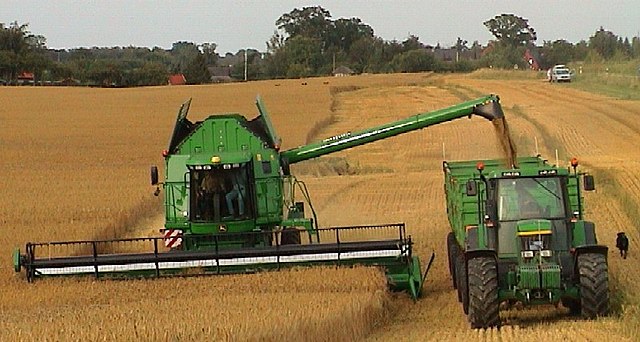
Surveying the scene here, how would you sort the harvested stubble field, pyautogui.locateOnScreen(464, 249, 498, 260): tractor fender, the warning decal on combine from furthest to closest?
the warning decal on combine < pyautogui.locateOnScreen(464, 249, 498, 260): tractor fender < the harvested stubble field

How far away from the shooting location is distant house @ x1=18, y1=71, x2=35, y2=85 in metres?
95.0

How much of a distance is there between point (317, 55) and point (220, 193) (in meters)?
108

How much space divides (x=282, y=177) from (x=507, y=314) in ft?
14.0

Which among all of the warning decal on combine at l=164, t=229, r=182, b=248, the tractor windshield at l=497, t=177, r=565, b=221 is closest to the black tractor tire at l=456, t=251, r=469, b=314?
the tractor windshield at l=497, t=177, r=565, b=221

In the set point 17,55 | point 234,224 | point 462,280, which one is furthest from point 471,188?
point 17,55

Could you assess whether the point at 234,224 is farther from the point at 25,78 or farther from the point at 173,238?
the point at 25,78

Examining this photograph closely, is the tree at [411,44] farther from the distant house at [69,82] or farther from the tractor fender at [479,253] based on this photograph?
the tractor fender at [479,253]

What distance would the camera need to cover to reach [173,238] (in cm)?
1377

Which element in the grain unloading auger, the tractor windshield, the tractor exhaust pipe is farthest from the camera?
the tractor exhaust pipe

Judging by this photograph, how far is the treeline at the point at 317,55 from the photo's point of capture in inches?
3757

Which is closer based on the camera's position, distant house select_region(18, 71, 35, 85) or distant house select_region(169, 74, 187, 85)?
distant house select_region(18, 71, 35, 85)

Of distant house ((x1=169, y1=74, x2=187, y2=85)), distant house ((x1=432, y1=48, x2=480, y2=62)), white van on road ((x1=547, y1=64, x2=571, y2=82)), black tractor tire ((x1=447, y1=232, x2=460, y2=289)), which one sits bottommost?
black tractor tire ((x1=447, y1=232, x2=460, y2=289))

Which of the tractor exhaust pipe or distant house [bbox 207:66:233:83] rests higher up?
distant house [bbox 207:66:233:83]

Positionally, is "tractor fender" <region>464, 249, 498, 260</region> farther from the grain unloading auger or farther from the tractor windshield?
the grain unloading auger
